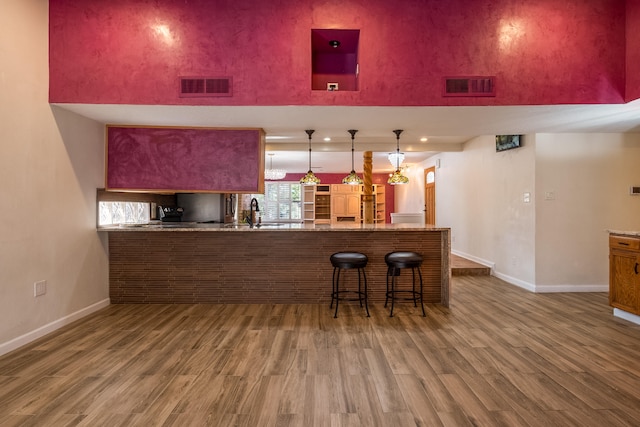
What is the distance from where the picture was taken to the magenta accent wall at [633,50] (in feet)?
10.9

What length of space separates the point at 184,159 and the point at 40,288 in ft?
6.83

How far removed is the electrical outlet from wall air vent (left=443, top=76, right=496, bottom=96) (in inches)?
171

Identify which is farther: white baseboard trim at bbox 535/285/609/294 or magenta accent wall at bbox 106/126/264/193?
white baseboard trim at bbox 535/285/609/294

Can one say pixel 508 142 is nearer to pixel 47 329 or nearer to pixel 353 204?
pixel 47 329

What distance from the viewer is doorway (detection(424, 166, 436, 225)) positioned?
9.42 meters

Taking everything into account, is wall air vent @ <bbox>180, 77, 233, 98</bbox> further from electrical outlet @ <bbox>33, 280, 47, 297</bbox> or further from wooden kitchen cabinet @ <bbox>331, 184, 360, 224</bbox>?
wooden kitchen cabinet @ <bbox>331, 184, 360, 224</bbox>

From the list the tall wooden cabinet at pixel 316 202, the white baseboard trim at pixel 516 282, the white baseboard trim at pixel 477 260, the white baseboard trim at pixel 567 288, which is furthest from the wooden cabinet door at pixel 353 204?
the white baseboard trim at pixel 567 288

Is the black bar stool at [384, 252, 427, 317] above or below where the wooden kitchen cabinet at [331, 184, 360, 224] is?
below

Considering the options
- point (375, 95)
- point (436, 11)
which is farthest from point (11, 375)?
point (436, 11)

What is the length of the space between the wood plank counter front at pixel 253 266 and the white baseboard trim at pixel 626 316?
6.22 feet

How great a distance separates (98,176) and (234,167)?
1.63 metres

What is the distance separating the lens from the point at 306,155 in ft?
29.9

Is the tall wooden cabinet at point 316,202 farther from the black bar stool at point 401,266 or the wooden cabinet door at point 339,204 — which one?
the black bar stool at point 401,266

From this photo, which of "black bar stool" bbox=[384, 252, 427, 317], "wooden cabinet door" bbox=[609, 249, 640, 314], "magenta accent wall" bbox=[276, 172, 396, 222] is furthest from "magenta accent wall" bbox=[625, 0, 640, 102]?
"magenta accent wall" bbox=[276, 172, 396, 222]
